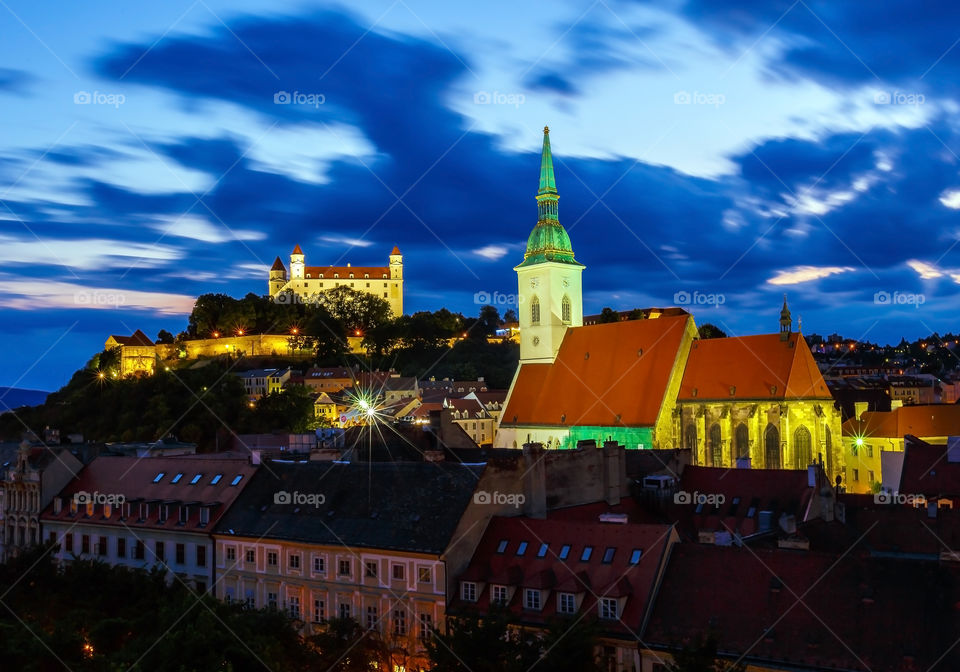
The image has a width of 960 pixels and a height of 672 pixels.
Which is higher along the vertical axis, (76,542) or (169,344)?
(169,344)

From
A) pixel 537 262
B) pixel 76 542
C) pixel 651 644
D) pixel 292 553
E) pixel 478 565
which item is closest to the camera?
pixel 651 644

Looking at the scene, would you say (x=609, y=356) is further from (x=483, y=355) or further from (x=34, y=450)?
(x=483, y=355)

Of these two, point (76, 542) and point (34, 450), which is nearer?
point (76, 542)

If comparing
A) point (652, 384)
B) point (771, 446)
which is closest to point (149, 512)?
point (652, 384)

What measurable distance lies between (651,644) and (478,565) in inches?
330

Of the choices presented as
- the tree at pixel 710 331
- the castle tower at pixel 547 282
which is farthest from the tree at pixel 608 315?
the castle tower at pixel 547 282

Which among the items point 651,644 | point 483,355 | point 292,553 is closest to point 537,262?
point 292,553

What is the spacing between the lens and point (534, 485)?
43031 millimetres

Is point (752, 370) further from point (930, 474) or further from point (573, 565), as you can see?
point (573, 565)

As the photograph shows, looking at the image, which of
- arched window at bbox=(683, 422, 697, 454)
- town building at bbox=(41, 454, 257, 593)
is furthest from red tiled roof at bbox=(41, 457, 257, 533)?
arched window at bbox=(683, 422, 697, 454)

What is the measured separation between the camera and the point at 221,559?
147 ft

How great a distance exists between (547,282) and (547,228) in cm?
512

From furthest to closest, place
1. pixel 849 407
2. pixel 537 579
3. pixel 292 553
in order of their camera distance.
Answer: pixel 849 407 → pixel 292 553 → pixel 537 579

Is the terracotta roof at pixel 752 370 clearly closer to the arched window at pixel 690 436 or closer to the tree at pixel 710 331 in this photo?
the arched window at pixel 690 436
